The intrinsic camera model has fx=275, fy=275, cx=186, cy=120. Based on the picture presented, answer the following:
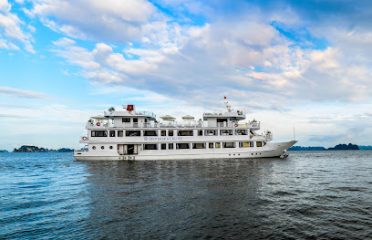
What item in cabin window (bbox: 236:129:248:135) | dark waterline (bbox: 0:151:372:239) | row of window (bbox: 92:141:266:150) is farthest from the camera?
cabin window (bbox: 236:129:248:135)

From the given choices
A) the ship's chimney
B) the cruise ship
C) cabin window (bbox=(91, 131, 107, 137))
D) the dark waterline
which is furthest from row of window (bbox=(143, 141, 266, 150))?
the dark waterline

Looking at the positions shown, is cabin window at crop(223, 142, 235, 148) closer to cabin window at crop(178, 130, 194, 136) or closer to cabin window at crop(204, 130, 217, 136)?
cabin window at crop(204, 130, 217, 136)

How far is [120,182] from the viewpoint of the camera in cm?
2327

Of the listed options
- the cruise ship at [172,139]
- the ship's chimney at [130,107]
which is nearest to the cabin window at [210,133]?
the cruise ship at [172,139]

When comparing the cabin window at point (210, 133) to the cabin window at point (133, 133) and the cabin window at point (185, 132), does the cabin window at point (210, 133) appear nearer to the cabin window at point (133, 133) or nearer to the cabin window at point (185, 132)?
the cabin window at point (185, 132)

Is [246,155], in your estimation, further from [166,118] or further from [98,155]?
[98,155]

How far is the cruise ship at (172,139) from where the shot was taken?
4691 cm

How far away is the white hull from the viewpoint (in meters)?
46.7

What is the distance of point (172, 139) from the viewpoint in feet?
156

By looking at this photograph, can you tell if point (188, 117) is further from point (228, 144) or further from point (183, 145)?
point (228, 144)

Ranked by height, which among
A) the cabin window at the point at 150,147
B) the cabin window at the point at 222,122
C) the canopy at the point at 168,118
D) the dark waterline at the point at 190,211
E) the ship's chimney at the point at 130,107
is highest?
the ship's chimney at the point at 130,107

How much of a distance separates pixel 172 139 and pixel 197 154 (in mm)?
5014

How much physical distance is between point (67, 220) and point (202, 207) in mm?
6422

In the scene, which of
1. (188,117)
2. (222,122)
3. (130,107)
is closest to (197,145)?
(188,117)
